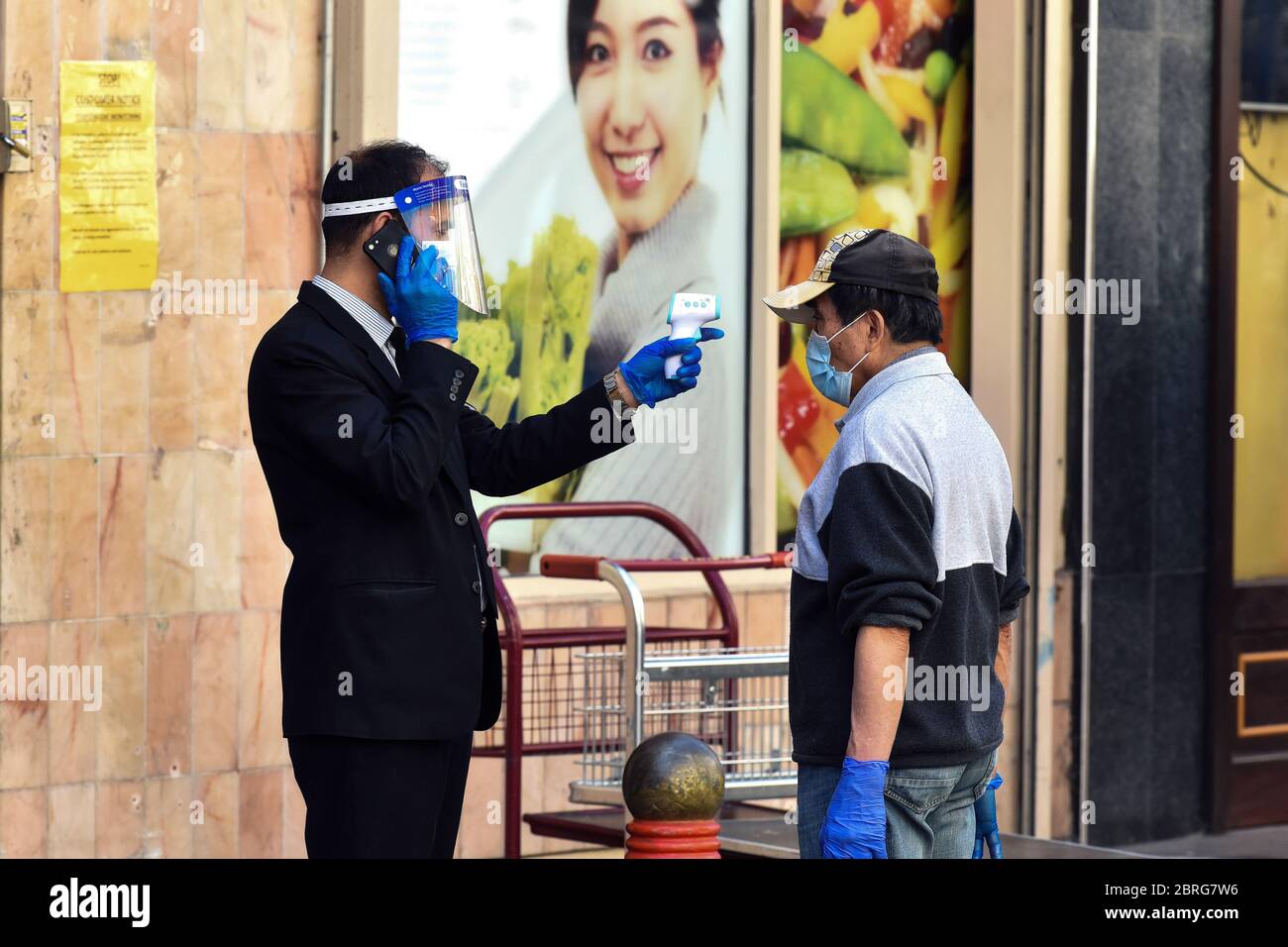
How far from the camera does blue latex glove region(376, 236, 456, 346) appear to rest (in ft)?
13.9

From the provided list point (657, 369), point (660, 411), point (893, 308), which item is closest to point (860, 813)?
point (893, 308)

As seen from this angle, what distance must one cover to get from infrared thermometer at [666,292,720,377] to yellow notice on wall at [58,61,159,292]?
253 centimetres

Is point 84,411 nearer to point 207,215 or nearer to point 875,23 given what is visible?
point 207,215

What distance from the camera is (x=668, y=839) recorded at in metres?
4.49

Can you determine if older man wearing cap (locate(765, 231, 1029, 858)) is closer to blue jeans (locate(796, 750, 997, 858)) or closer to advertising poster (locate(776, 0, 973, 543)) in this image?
blue jeans (locate(796, 750, 997, 858))

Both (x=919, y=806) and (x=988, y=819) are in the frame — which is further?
(x=988, y=819)

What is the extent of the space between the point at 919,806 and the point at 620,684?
2.41 meters

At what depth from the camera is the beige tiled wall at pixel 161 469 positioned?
646cm

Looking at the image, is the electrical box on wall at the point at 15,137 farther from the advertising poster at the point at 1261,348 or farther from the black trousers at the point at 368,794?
the advertising poster at the point at 1261,348

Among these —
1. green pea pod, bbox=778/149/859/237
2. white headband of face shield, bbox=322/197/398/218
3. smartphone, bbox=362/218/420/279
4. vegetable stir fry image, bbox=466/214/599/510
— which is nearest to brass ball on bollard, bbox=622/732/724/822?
smartphone, bbox=362/218/420/279

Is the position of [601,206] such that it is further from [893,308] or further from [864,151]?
[893,308]
